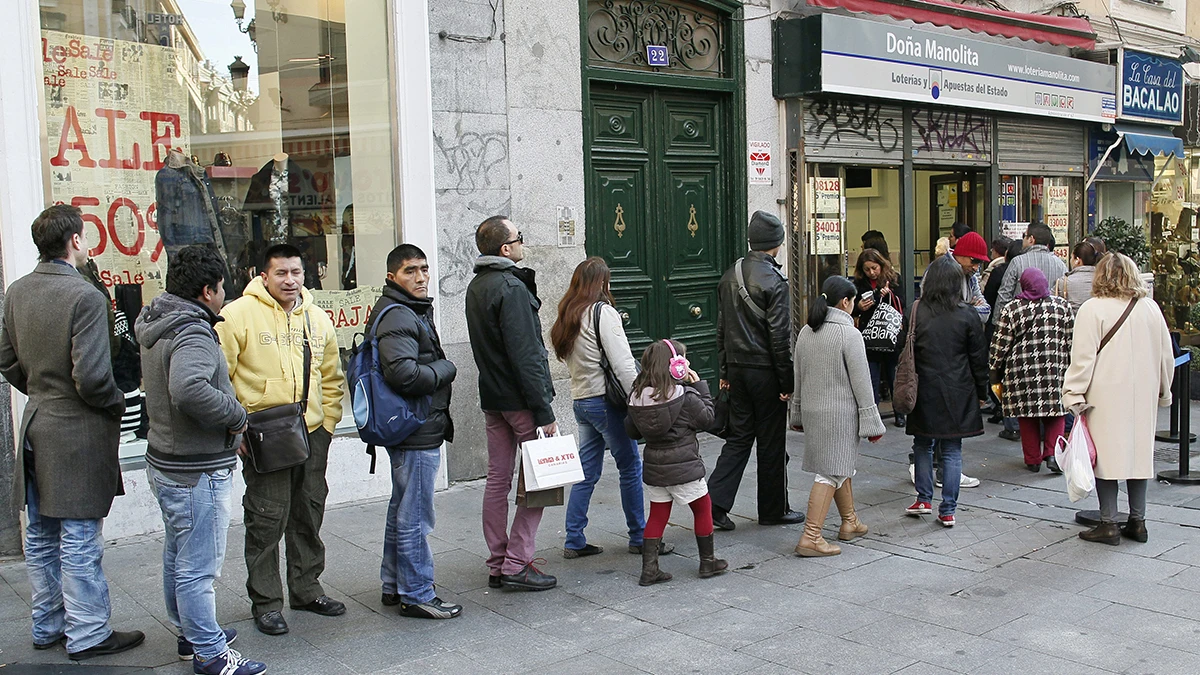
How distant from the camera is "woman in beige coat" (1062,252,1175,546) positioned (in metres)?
6.40

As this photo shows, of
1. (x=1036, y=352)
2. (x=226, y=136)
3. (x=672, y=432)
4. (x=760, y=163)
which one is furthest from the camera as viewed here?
(x=760, y=163)

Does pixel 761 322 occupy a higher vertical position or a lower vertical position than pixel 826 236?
lower

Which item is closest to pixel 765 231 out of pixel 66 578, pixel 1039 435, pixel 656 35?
pixel 1039 435

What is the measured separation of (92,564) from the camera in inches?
191

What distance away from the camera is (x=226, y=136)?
7633 mm

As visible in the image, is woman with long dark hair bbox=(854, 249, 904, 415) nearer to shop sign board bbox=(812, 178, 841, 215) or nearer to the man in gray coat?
shop sign board bbox=(812, 178, 841, 215)

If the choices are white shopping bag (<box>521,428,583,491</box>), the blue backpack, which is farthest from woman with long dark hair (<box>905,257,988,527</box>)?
the blue backpack

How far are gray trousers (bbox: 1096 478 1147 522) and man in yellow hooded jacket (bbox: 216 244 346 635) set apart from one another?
177 inches

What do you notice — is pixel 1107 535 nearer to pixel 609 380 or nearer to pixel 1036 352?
pixel 1036 352

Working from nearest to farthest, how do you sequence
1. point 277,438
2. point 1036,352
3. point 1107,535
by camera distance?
point 277,438
point 1107,535
point 1036,352

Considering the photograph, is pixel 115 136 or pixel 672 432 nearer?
pixel 672 432

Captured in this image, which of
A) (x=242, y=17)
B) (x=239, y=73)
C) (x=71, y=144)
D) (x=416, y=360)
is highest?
(x=242, y=17)

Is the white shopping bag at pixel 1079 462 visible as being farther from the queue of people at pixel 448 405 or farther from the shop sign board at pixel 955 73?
the shop sign board at pixel 955 73

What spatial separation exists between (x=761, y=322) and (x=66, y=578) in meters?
4.08
